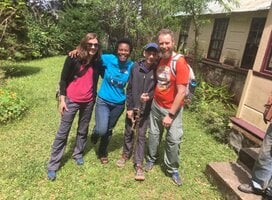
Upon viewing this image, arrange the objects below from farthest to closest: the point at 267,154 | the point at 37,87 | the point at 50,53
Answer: the point at 50,53, the point at 37,87, the point at 267,154

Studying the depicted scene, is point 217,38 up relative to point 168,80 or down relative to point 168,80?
up

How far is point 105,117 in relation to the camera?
14.9ft

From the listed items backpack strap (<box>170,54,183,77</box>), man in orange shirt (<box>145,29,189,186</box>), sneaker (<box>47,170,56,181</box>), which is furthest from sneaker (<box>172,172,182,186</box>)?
sneaker (<box>47,170,56,181</box>)

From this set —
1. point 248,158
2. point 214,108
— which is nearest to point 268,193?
point 248,158

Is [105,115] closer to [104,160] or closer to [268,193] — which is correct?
[104,160]

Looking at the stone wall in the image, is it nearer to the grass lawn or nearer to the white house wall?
the white house wall

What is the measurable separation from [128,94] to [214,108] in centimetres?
446

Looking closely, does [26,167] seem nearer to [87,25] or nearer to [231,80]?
[231,80]

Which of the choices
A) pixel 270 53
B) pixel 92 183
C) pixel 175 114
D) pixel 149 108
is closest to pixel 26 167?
pixel 92 183

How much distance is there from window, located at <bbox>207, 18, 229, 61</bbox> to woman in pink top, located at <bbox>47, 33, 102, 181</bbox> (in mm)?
8131

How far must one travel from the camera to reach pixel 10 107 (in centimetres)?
630

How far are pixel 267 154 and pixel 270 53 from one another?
9.86 ft

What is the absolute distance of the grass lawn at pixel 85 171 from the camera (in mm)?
4086

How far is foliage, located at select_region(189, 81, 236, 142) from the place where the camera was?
23.1 feet
